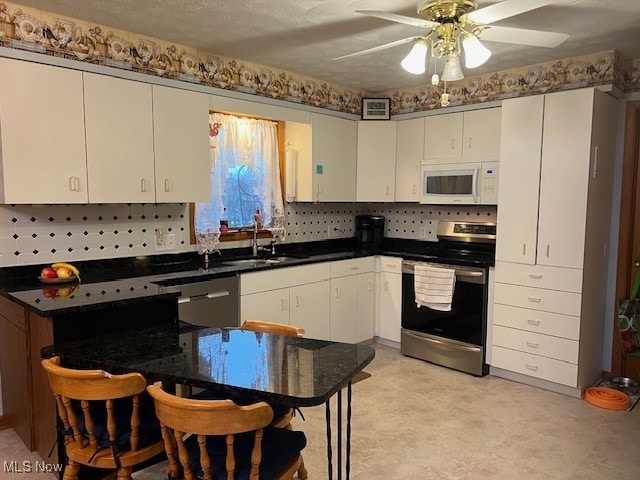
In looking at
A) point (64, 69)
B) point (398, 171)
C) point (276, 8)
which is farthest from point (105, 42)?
point (398, 171)

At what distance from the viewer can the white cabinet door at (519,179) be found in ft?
11.7

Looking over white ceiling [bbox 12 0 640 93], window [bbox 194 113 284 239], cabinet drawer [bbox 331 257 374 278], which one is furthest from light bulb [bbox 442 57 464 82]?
cabinet drawer [bbox 331 257 374 278]

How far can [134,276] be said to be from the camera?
Answer: 10.1 ft

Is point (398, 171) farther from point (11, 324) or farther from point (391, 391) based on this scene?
point (11, 324)

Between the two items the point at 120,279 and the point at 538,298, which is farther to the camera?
the point at 538,298

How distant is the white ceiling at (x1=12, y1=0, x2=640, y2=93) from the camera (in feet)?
8.87

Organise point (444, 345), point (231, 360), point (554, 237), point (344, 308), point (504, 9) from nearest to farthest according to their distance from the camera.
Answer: point (231, 360), point (504, 9), point (554, 237), point (444, 345), point (344, 308)

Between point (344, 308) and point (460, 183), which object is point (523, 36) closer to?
point (460, 183)

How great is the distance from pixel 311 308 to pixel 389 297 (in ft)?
2.94

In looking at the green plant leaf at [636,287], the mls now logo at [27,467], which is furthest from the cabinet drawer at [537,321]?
the mls now logo at [27,467]

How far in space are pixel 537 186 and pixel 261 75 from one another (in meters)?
2.40

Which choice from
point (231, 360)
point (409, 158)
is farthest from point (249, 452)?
point (409, 158)

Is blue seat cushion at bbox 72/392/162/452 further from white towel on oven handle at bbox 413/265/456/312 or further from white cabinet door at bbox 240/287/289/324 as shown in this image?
white towel on oven handle at bbox 413/265/456/312

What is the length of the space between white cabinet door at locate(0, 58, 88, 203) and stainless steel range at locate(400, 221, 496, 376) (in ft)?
9.25
